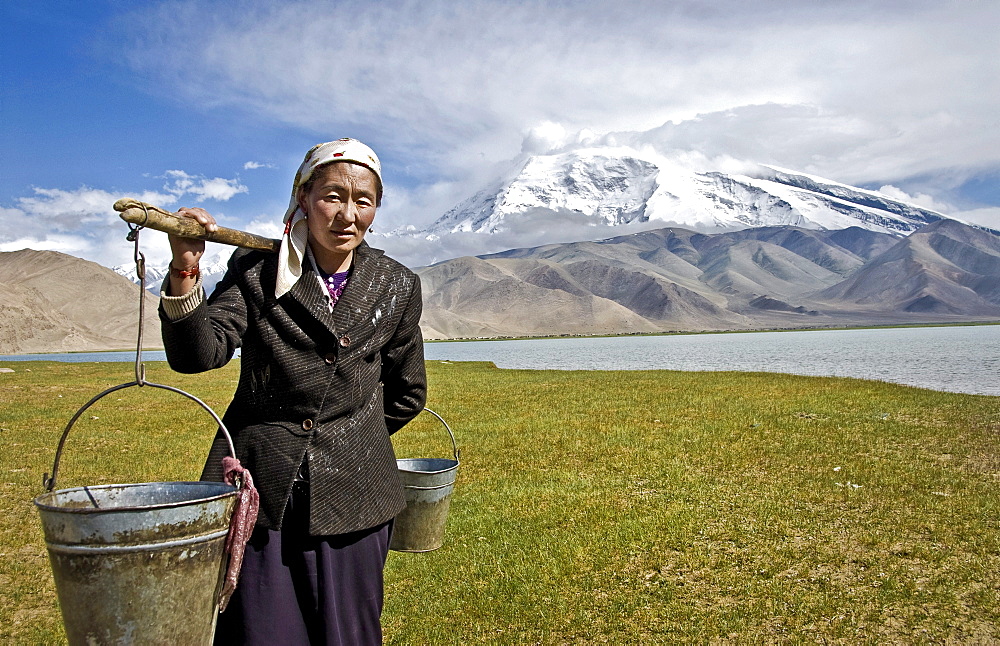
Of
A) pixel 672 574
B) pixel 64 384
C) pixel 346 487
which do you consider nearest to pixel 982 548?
pixel 672 574

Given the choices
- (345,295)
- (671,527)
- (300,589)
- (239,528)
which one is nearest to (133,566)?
(239,528)

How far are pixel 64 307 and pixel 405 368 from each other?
20161 cm

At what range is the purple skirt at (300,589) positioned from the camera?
110 inches

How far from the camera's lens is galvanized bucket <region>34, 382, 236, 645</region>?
2.26m

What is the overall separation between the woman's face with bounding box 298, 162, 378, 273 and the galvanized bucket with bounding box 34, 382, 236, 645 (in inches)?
43.9

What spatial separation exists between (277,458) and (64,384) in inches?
1163

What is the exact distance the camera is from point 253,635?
2.78 meters

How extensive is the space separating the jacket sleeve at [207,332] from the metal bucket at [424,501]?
2.73 metres

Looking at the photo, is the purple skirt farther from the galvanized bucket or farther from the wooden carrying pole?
the wooden carrying pole

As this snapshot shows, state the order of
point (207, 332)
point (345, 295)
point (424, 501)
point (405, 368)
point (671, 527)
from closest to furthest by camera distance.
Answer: point (207, 332) < point (345, 295) < point (405, 368) < point (424, 501) < point (671, 527)

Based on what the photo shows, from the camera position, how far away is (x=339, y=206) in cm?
293

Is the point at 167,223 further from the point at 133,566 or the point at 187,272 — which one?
the point at 133,566

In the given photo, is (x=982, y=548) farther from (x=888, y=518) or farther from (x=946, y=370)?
(x=946, y=370)

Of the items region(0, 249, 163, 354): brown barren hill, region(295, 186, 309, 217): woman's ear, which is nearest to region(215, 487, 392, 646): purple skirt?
region(295, 186, 309, 217): woman's ear
